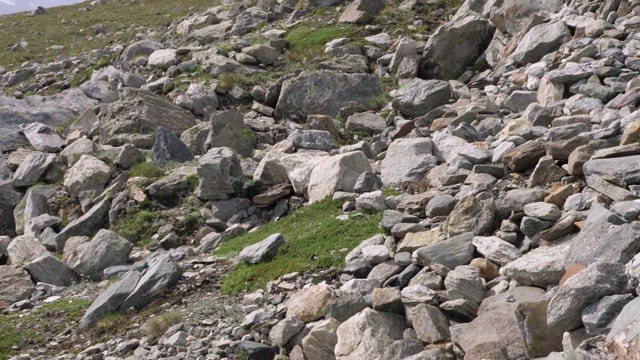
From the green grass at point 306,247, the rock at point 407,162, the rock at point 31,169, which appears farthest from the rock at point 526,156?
the rock at point 31,169

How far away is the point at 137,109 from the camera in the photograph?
69.3 ft

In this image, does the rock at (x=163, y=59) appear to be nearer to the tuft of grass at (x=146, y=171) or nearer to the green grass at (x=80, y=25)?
the tuft of grass at (x=146, y=171)

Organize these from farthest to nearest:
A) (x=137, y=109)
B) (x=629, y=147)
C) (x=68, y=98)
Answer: (x=68, y=98), (x=137, y=109), (x=629, y=147)

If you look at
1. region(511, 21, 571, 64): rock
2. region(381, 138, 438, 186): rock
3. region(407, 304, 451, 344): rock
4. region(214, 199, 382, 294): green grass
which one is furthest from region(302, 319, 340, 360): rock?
region(511, 21, 571, 64): rock

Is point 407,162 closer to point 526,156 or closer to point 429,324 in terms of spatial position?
point 526,156

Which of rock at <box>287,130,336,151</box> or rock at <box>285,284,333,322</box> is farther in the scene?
rock at <box>287,130,336,151</box>

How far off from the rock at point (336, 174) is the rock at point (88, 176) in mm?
6371

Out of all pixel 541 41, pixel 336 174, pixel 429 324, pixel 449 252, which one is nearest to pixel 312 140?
pixel 336 174

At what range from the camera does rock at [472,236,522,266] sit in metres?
9.30

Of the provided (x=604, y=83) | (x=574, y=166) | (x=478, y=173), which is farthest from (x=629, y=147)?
(x=604, y=83)

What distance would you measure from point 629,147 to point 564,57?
24.5 feet

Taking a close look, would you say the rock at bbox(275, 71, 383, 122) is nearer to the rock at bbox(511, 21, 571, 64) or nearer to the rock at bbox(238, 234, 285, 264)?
the rock at bbox(511, 21, 571, 64)

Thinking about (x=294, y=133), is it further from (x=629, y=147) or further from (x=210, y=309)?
(x=629, y=147)

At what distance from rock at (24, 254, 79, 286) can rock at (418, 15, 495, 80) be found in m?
13.0
